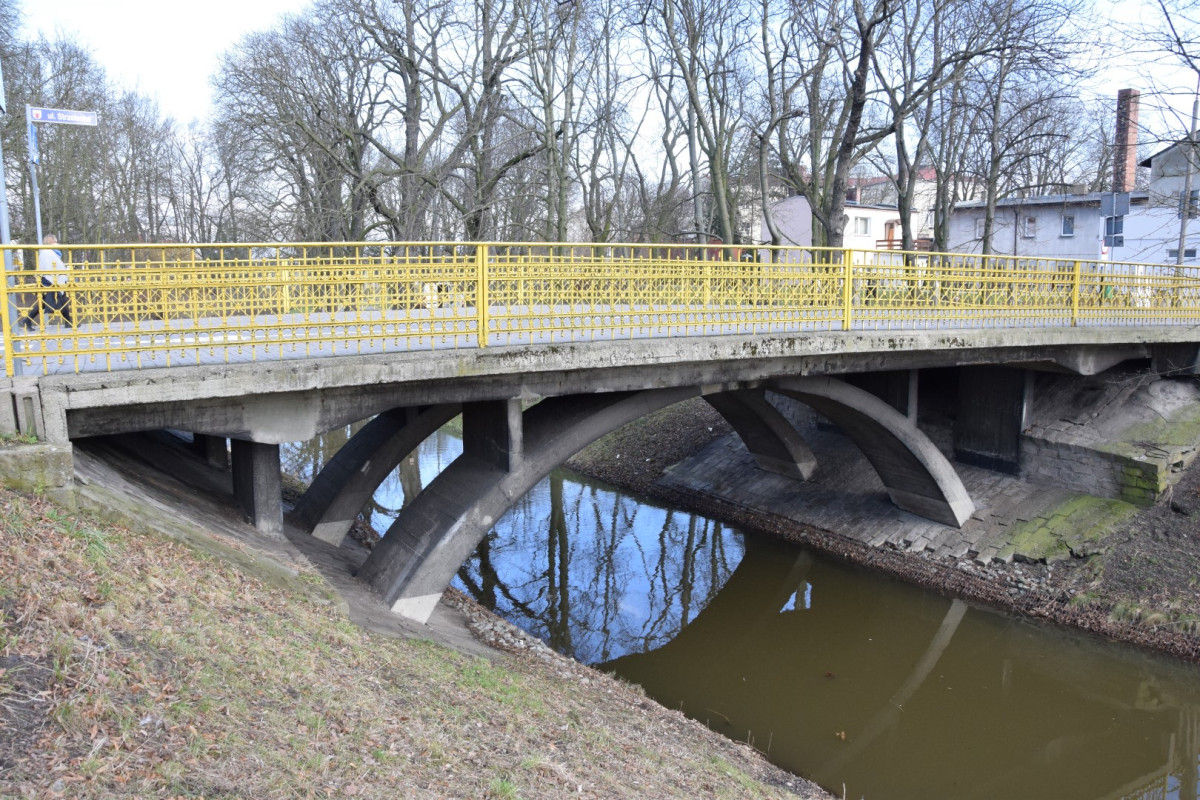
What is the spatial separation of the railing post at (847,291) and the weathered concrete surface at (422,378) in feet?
0.54

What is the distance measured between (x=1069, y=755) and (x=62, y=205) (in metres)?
25.9

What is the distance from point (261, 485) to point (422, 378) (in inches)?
77.8

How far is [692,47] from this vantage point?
1558 cm

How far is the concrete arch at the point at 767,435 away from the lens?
14.1 meters

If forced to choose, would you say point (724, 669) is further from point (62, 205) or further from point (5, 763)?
point (62, 205)

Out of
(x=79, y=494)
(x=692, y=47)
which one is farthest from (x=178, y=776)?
(x=692, y=47)

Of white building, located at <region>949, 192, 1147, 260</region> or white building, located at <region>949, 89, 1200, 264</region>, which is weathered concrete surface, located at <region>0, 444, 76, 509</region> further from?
white building, located at <region>949, 192, 1147, 260</region>

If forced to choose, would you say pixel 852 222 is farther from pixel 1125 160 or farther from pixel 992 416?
pixel 992 416

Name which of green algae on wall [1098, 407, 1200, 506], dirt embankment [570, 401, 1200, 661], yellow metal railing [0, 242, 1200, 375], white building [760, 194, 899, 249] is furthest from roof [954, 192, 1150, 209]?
yellow metal railing [0, 242, 1200, 375]

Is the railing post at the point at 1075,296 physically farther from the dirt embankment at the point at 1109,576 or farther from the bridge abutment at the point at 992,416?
the dirt embankment at the point at 1109,576

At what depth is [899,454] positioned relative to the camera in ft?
41.1

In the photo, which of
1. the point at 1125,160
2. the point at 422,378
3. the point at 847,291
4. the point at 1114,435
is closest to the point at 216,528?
the point at 422,378

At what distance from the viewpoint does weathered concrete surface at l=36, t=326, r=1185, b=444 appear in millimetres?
5660

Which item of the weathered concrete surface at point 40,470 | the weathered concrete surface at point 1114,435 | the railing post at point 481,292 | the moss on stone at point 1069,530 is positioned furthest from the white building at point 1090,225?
the weathered concrete surface at point 40,470
